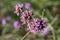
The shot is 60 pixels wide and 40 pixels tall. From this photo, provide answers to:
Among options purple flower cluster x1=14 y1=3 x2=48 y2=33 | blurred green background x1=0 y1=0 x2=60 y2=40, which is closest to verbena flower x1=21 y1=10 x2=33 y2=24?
purple flower cluster x1=14 y1=3 x2=48 y2=33

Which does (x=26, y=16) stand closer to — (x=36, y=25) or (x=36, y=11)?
(x=36, y=25)

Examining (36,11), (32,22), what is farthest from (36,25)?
(36,11)

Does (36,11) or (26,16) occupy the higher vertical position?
(26,16)

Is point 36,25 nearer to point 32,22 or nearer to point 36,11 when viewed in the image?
point 32,22

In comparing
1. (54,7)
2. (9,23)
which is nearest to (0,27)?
(9,23)

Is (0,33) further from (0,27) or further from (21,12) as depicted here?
(21,12)

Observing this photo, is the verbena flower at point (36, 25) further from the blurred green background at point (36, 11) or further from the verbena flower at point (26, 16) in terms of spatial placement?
the blurred green background at point (36, 11)

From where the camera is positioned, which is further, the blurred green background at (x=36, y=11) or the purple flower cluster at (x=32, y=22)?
the blurred green background at (x=36, y=11)

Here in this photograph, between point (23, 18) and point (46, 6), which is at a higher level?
point (23, 18)

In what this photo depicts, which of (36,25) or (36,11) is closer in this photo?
(36,25)

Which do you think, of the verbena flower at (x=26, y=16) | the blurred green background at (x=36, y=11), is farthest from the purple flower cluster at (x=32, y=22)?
the blurred green background at (x=36, y=11)

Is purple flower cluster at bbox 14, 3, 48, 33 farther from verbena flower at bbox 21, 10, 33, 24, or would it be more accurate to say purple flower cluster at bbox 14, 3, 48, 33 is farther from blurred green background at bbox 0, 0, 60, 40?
blurred green background at bbox 0, 0, 60, 40
